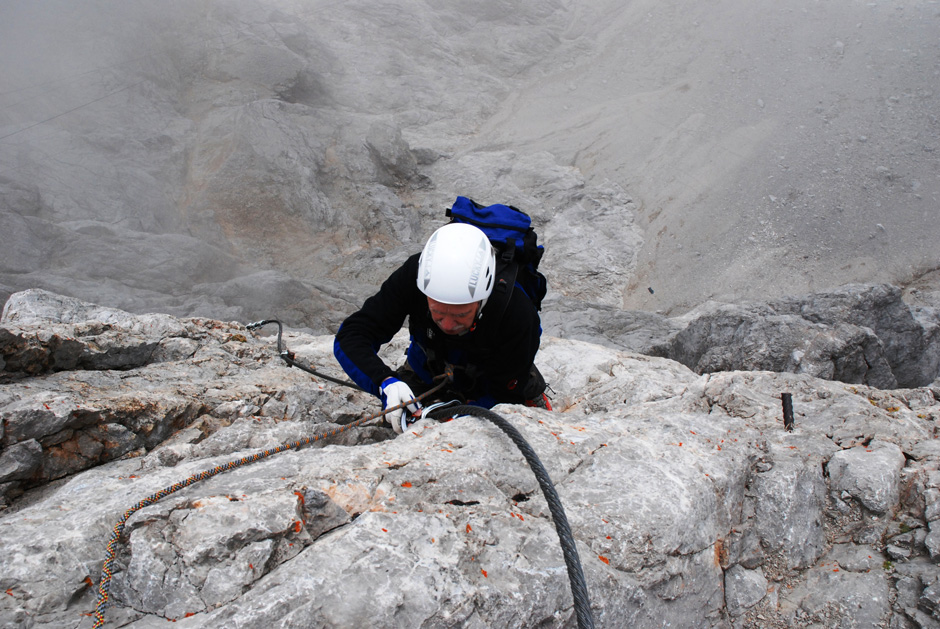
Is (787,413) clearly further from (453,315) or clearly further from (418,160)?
(418,160)

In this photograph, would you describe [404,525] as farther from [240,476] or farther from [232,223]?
[232,223]

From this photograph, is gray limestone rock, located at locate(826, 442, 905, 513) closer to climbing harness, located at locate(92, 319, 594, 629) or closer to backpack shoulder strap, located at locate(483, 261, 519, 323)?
climbing harness, located at locate(92, 319, 594, 629)

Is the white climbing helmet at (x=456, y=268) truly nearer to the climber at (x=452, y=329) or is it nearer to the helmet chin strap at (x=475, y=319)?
the climber at (x=452, y=329)

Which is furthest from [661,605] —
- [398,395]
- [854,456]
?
[398,395]

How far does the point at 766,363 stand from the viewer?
7.03 meters

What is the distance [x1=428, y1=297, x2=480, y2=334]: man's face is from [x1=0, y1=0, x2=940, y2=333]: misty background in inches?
272

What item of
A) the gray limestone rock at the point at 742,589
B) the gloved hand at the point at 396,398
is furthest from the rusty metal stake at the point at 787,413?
the gloved hand at the point at 396,398

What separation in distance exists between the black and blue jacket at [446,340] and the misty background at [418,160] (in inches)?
248

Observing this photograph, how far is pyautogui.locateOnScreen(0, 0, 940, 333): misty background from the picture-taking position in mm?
11453

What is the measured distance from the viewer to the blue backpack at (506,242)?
367cm

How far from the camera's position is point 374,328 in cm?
404

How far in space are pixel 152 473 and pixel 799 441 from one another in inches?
154

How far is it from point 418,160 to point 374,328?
14.5 meters

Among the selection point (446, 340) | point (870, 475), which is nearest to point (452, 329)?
point (446, 340)
